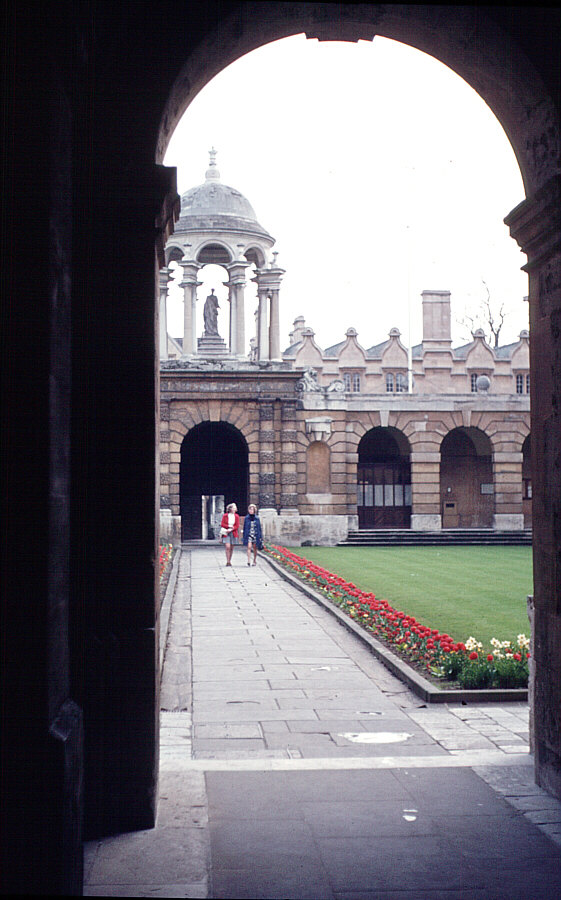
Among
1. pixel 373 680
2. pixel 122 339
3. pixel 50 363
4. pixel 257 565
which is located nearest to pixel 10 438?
pixel 50 363

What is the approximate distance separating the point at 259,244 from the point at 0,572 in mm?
31990

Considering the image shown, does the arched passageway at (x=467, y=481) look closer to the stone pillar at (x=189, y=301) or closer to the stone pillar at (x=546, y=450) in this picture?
the stone pillar at (x=189, y=301)

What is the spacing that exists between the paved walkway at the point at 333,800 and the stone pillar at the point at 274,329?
24.3 metres

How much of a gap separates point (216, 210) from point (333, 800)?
102 ft

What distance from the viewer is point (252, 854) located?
5105 mm

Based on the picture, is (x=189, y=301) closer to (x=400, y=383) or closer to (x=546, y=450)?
(x=400, y=383)

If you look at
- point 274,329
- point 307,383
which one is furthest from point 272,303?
point 307,383

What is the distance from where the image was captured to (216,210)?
3500 cm

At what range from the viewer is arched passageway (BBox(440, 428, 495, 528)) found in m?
40.0

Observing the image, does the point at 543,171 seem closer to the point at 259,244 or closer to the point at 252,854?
the point at 252,854

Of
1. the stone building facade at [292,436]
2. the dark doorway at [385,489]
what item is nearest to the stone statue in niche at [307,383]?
the stone building facade at [292,436]

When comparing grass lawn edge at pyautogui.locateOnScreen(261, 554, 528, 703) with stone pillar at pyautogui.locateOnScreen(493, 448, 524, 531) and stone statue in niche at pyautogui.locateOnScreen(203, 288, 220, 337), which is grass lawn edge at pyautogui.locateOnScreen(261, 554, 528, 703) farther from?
stone statue in niche at pyautogui.locateOnScreen(203, 288, 220, 337)

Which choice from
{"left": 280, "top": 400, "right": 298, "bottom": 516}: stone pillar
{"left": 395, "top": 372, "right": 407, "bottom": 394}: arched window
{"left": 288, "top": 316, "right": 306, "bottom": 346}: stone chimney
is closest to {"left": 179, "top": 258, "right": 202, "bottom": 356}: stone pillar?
{"left": 280, "top": 400, "right": 298, "bottom": 516}: stone pillar

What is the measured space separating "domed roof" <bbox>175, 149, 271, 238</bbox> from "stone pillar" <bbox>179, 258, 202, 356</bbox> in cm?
136
